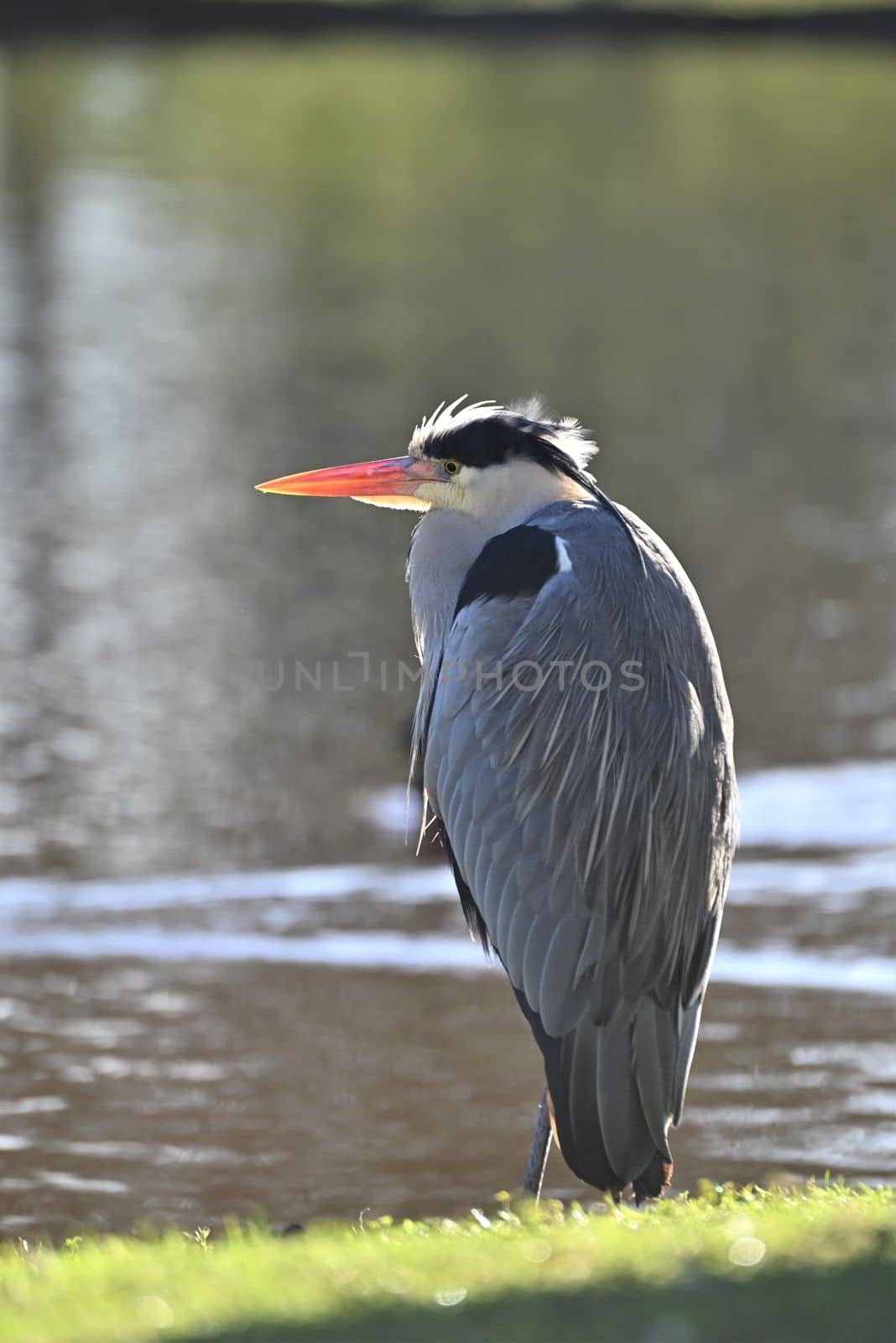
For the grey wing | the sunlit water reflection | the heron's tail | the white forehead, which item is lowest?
the sunlit water reflection

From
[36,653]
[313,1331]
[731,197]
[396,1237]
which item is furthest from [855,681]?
[731,197]

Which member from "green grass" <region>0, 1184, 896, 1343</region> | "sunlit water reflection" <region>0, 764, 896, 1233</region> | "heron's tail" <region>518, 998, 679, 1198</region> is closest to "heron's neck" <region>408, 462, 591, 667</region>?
"heron's tail" <region>518, 998, 679, 1198</region>

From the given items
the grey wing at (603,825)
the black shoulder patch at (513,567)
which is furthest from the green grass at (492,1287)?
the black shoulder patch at (513,567)

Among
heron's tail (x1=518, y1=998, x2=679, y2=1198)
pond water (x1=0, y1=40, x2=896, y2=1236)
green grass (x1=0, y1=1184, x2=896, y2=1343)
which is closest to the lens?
green grass (x1=0, y1=1184, x2=896, y2=1343)

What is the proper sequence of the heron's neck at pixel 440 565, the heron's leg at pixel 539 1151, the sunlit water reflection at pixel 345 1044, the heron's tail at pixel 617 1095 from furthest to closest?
1. the sunlit water reflection at pixel 345 1044
2. the heron's neck at pixel 440 565
3. the heron's leg at pixel 539 1151
4. the heron's tail at pixel 617 1095

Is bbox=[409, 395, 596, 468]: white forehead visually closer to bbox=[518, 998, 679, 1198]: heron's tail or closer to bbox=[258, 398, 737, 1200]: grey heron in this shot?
bbox=[258, 398, 737, 1200]: grey heron

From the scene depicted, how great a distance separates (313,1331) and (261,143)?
1241 inches

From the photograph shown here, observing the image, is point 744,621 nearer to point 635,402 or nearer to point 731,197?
point 635,402

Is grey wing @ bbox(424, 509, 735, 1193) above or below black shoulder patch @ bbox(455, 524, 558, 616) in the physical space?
below

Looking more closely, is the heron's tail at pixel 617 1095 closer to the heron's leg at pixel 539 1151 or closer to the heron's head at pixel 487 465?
the heron's leg at pixel 539 1151

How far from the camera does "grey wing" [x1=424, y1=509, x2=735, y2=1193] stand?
15.2 feet

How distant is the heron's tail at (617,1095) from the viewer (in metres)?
4.55

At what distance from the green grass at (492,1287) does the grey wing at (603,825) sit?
0.65m

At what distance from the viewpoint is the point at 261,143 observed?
33.3m
